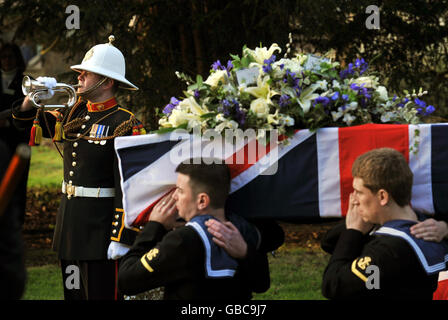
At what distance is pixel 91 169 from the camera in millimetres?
4406

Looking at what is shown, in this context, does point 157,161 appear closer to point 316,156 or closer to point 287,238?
point 316,156

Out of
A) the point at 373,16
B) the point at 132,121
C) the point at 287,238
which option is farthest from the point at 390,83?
the point at 132,121

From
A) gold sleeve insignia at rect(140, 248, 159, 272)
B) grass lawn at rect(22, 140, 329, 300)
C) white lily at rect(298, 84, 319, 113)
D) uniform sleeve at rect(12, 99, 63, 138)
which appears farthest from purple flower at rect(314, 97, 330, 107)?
grass lawn at rect(22, 140, 329, 300)

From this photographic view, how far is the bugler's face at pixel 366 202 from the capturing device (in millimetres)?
3023

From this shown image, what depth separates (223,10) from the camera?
807 cm

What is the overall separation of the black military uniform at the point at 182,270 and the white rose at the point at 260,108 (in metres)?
0.58

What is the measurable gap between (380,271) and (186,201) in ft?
2.85

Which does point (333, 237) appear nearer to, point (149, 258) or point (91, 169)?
point (149, 258)

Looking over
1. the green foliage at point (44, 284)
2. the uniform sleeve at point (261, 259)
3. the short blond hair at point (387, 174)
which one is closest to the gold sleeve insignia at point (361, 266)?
the short blond hair at point (387, 174)

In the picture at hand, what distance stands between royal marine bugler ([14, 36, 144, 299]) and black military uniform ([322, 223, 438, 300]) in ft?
5.72

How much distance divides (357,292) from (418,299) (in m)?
0.26

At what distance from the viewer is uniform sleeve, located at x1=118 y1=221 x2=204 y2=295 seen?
3.02 metres

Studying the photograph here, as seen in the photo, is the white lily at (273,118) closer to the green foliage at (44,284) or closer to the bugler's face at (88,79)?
the bugler's face at (88,79)

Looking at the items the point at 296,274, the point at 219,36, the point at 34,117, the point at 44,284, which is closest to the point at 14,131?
the point at 44,284
